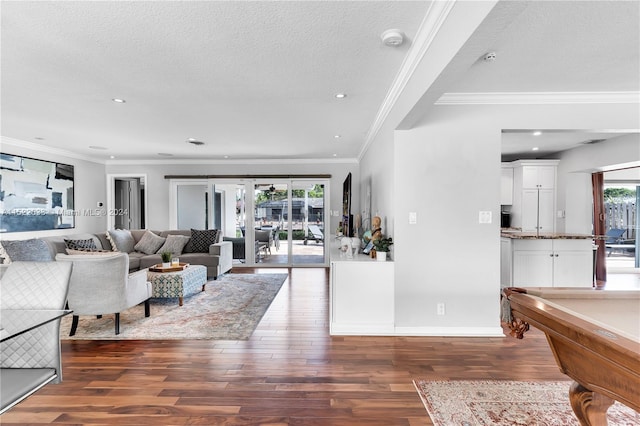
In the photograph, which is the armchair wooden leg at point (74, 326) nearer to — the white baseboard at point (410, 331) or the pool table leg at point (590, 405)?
the white baseboard at point (410, 331)

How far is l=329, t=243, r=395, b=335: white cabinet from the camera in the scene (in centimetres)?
323

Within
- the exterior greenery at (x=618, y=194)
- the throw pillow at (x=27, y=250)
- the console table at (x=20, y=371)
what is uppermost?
the exterior greenery at (x=618, y=194)

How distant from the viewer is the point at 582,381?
1390 mm

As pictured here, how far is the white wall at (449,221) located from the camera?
3.17m

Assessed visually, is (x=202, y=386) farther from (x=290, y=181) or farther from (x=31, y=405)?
(x=290, y=181)

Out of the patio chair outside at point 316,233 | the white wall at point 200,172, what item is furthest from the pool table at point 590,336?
the patio chair outside at point 316,233

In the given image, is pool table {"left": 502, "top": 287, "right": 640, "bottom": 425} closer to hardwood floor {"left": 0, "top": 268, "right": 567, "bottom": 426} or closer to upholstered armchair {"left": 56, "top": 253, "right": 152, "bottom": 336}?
hardwood floor {"left": 0, "top": 268, "right": 567, "bottom": 426}

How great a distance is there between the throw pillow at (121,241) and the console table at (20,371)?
448cm

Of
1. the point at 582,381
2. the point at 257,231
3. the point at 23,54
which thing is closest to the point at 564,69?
the point at 582,381

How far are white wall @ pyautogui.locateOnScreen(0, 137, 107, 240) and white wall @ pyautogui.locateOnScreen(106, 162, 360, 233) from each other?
1.45 feet

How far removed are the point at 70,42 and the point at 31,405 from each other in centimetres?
248

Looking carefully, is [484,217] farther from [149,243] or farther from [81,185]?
[81,185]

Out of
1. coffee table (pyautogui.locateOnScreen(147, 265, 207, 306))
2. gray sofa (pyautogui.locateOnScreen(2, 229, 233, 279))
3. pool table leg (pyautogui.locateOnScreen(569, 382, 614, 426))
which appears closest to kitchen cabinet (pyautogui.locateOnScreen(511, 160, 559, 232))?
pool table leg (pyautogui.locateOnScreen(569, 382, 614, 426))

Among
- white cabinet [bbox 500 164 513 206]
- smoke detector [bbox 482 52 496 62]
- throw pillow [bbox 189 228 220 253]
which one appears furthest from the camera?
throw pillow [bbox 189 228 220 253]
